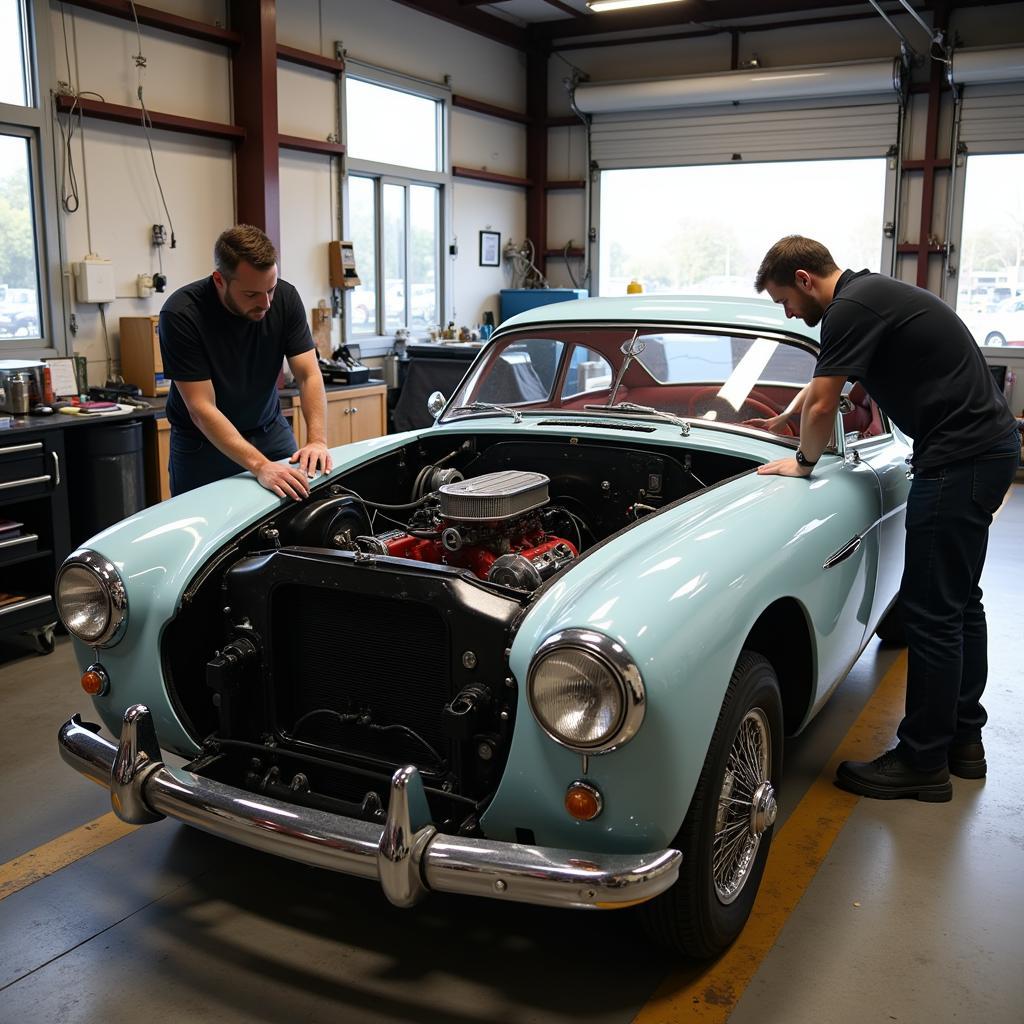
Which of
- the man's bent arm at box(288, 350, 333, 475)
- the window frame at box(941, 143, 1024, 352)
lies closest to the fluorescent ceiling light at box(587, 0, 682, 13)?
the window frame at box(941, 143, 1024, 352)

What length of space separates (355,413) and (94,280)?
86.8 inches

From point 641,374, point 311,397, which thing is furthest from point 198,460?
point 641,374

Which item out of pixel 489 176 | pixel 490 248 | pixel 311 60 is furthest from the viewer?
pixel 490 248

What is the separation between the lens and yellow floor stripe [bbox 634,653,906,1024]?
229 centimetres

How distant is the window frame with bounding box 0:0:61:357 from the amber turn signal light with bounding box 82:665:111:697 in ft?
14.1

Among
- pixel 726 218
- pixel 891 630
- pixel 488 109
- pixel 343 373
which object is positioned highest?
pixel 488 109

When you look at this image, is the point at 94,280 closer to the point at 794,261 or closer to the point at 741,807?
the point at 794,261

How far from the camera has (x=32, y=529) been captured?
493 centimetres

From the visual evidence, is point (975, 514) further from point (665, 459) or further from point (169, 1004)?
point (169, 1004)

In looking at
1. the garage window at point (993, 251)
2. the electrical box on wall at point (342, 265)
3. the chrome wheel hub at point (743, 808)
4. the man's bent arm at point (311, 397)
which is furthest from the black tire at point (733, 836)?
the garage window at point (993, 251)

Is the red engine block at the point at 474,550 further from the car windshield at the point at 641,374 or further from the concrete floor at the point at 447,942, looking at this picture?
the concrete floor at the point at 447,942

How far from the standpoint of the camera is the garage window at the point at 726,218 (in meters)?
11.0

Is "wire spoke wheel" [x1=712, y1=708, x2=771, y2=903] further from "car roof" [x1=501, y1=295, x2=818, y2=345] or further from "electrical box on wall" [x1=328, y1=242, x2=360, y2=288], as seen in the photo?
"electrical box on wall" [x1=328, y1=242, x2=360, y2=288]

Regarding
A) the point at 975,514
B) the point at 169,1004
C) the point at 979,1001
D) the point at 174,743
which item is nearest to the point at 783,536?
the point at 975,514
